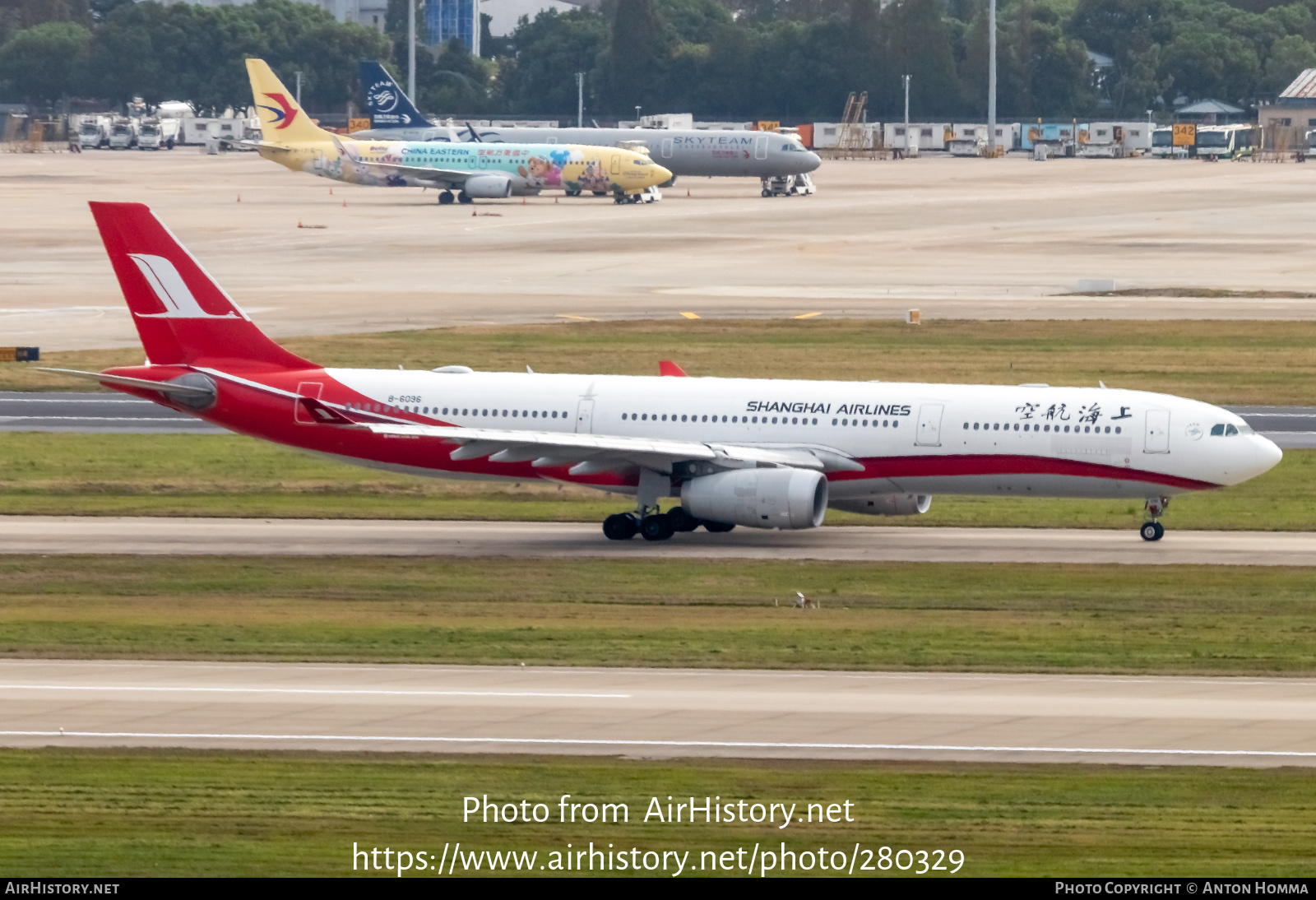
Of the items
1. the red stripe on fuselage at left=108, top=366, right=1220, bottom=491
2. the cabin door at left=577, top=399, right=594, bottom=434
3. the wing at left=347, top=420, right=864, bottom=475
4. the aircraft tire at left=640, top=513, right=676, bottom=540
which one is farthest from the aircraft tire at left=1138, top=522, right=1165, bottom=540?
the cabin door at left=577, top=399, right=594, bottom=434

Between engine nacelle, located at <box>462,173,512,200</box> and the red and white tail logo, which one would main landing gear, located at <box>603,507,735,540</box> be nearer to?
the red and white tail logo

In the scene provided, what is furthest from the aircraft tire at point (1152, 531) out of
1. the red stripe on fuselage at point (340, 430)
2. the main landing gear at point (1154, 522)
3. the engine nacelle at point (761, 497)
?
the engine nacelle at point (761, 497)

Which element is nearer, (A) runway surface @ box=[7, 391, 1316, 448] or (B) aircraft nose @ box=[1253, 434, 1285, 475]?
(B) aircraft nose @ box=[1253, 434, 1285, 475]

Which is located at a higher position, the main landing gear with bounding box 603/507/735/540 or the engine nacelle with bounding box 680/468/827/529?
the engine nacelle with bounding box 680/468/827/529

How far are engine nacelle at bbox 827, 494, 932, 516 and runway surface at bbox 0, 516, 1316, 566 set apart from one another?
61cm

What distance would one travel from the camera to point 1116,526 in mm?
47438

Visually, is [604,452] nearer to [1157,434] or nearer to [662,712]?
[1157,434]

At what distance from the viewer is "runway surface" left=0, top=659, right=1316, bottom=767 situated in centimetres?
2666

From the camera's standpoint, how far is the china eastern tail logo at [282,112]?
504 feet

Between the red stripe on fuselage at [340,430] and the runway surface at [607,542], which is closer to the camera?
the runway surface at [607,542]

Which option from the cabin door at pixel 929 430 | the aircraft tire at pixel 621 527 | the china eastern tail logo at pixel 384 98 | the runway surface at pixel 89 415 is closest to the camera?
the cabin door at pixel 929 430

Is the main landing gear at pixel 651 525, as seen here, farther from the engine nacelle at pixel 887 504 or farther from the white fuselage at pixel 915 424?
the engine nacelle at pixel 887 504

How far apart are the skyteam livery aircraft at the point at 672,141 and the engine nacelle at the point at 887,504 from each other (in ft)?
382

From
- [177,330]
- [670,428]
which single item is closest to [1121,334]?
[670,428]
